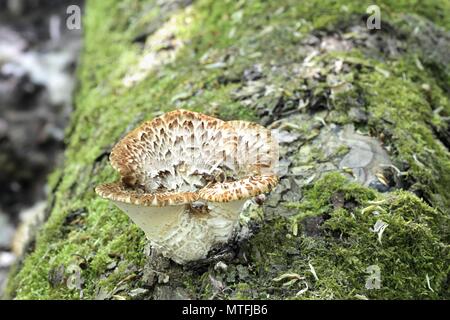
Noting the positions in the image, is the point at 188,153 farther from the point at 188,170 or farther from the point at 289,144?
the point at 289,144

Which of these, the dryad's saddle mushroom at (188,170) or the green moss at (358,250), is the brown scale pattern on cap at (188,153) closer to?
the dryad's saddle mushroom at (188,170)

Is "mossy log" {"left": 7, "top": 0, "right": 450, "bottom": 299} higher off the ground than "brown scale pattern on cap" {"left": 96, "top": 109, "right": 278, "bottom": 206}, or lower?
lower

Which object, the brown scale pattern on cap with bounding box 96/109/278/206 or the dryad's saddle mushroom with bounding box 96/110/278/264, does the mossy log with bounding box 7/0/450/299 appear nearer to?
the dryad's saddle mushroom with bounding box 96/110/278/264

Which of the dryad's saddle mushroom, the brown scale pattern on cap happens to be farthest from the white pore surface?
the brown scale pattern on cap

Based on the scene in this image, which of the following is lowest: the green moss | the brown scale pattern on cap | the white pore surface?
the green moss
